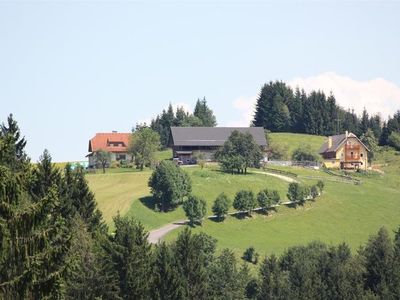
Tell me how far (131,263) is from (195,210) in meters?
53.6

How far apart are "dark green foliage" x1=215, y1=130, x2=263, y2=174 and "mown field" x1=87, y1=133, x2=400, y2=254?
2.80 m

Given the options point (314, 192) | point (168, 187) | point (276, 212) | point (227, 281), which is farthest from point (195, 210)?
point (227, 281)

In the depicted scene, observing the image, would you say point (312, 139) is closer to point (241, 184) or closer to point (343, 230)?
point (241, 184)

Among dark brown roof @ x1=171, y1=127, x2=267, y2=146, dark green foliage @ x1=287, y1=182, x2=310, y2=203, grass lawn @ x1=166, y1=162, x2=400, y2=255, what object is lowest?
grass lawn @ x1=166, y1=162, x2=400, y2=255

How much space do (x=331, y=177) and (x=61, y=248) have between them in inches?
4845

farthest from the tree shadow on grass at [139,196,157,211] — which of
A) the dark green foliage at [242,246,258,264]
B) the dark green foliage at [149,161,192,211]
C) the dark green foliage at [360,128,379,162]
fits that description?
the dark green foliage at [360,128,379,162]

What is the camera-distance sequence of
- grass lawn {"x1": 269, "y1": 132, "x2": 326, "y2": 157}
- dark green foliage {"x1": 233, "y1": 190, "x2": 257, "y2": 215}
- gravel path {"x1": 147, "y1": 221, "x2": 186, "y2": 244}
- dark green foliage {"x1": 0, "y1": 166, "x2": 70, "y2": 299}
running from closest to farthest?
dark green foliage {"x1": 0, "y1": 166, "x2": 70, "y2": 299}
gravel path {"x1": 147, "y1": 221, "x2": 186, "y2": 244}
dark green foliage {"x1": 233, "y1": 190, "x2": 257, "y2": 215}
grass lawn {"x1": 269, "y1": 132, "x2": 326, "y2": 157}

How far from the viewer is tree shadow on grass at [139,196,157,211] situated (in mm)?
109662

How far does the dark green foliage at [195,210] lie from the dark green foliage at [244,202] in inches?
258

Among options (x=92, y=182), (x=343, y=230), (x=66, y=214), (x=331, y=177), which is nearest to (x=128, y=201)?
(x=92, y=182)

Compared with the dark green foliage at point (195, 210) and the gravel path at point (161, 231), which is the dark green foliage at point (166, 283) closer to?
the gravel path at point (161, 231)

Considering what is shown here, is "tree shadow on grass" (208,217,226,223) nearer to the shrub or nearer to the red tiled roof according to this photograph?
the shrub

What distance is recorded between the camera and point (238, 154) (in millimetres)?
134750

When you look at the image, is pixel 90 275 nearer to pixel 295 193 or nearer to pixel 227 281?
pixel 227 281
